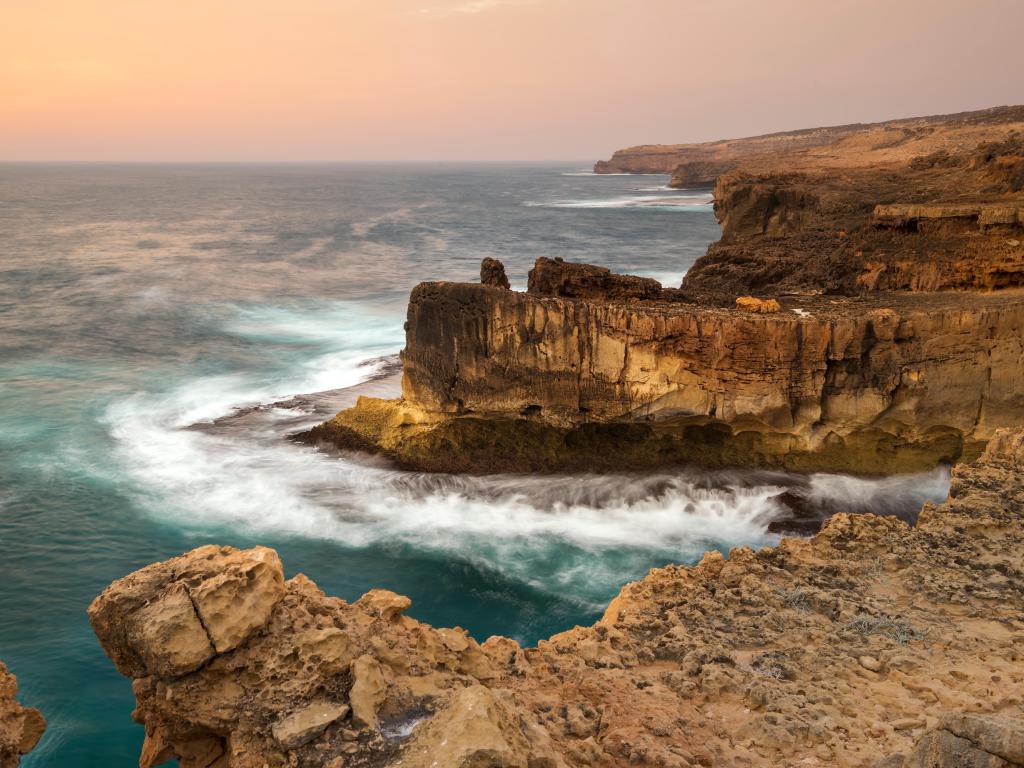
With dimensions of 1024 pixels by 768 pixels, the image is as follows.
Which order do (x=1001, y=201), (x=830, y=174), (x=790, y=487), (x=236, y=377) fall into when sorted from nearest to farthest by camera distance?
(x=790, y=487), (x=1001, y=201), (x=236, y=377), (x=830, y=174)

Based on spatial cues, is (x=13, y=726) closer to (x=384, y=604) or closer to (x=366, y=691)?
(x=366, y=691)

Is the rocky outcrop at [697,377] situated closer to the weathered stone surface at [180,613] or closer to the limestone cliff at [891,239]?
the limestone cliff at [891,239]

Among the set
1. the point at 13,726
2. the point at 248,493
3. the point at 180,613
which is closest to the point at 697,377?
the point at 248,493

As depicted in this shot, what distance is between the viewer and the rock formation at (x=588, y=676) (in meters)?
5.72

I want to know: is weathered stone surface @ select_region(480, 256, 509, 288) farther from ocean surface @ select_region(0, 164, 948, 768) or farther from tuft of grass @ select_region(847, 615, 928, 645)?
tuft of grass @ select_region(847, 615, 928, 645)

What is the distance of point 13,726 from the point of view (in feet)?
20.4

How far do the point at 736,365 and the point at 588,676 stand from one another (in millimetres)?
10156

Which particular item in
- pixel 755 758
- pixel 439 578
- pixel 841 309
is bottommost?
pixel 439 578

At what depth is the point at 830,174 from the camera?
128ft

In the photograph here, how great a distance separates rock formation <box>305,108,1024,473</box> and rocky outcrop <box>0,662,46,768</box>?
40.0 feet

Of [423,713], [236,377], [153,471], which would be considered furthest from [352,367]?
→ [423,713]

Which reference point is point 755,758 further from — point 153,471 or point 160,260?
point 160,260

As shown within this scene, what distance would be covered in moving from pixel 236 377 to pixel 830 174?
99.0 ft

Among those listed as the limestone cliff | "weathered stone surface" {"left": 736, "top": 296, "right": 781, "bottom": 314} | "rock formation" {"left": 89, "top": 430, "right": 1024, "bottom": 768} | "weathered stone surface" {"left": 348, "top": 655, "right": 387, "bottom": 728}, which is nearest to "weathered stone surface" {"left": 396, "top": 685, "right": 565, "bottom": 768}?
"rock formation" {"left": 89, "top": 430, "right": 1024, "bottom": 768}
